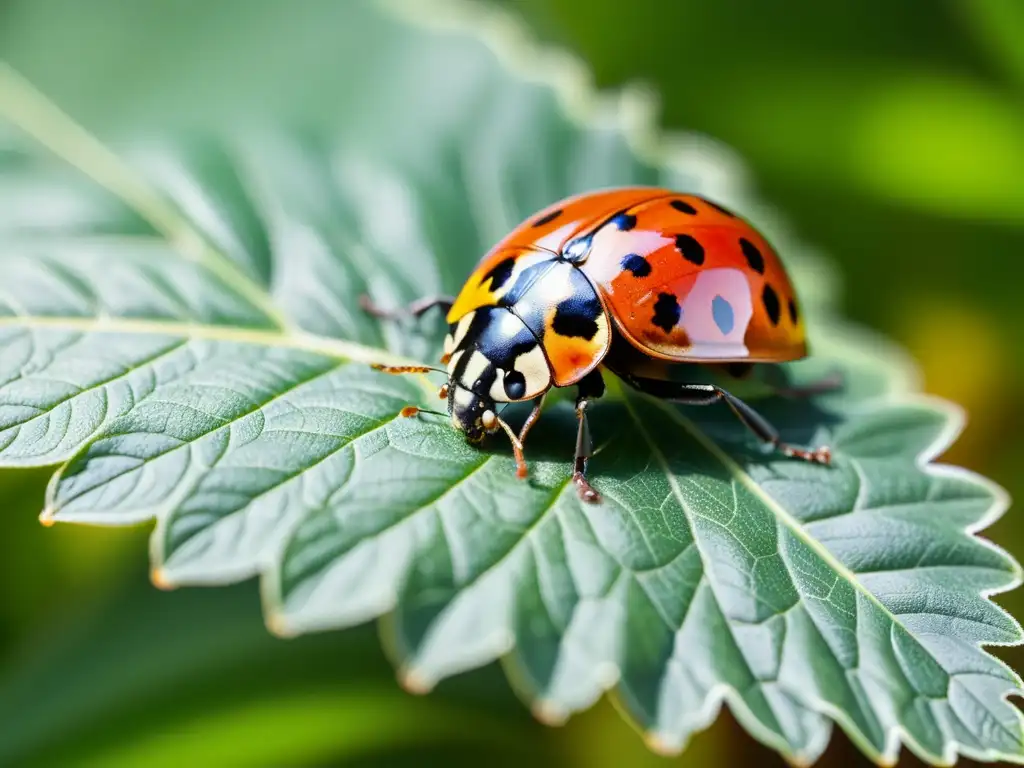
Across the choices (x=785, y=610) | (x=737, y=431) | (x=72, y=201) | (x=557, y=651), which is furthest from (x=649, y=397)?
(x=72, y=201)

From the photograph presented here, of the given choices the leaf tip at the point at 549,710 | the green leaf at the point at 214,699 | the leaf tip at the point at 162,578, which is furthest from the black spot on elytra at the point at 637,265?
the green leaf at the point at 214,699

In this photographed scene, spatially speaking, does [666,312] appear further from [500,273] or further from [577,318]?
[500,273]

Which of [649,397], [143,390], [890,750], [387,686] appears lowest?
[387,686]

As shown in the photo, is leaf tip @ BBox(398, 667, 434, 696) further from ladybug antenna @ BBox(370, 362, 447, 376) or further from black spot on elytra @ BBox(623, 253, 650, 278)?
black spot on elytra @ BBox(623, 253, 650, 278)

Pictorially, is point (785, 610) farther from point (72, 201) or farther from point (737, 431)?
point (72, 201)

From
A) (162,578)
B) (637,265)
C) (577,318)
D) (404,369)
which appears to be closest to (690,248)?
(637,265)
